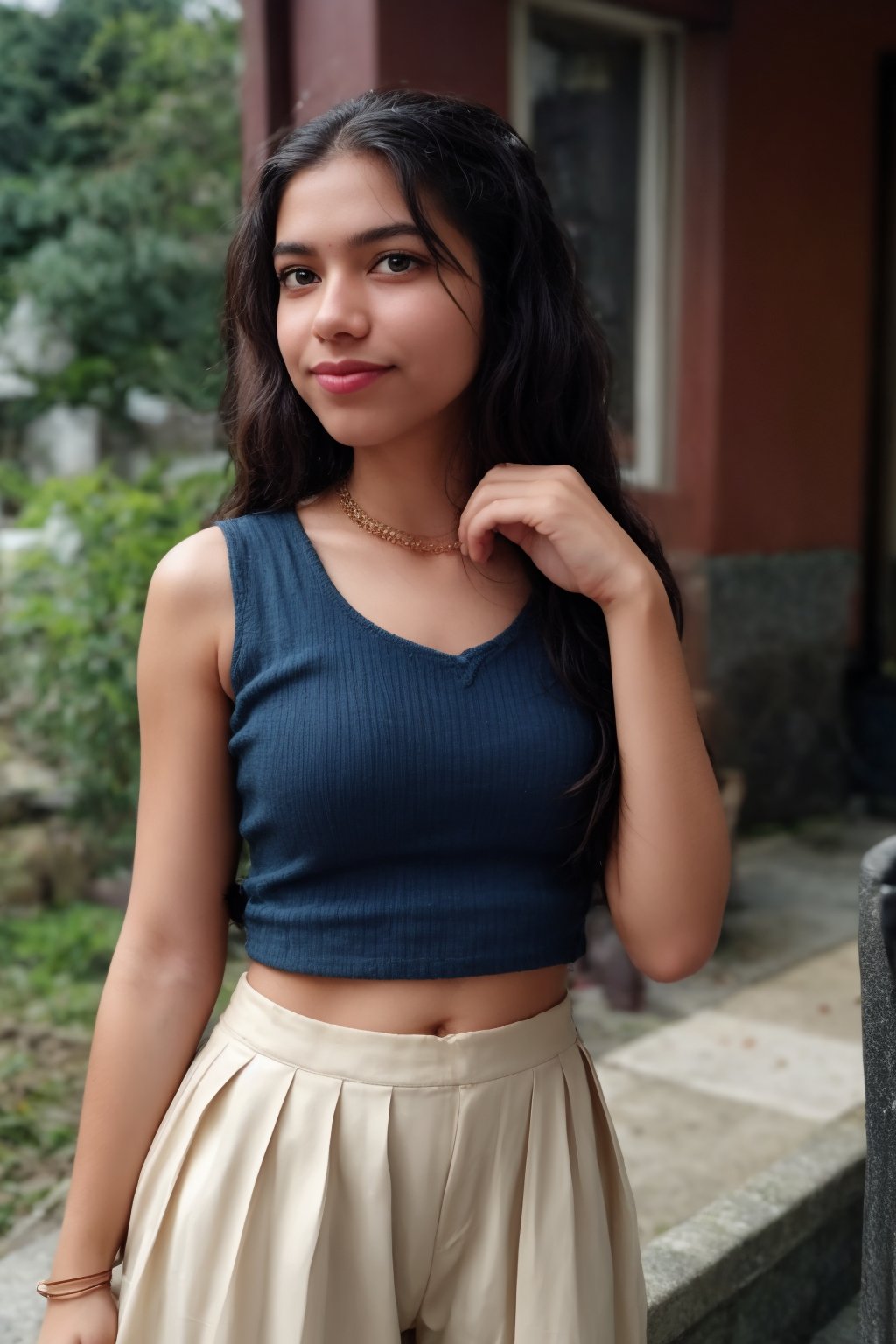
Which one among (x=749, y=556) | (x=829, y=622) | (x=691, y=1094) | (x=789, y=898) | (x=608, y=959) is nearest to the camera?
(x=691, y=1094)

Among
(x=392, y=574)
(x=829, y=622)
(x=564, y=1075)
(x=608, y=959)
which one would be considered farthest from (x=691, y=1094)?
(x=829, y=622)

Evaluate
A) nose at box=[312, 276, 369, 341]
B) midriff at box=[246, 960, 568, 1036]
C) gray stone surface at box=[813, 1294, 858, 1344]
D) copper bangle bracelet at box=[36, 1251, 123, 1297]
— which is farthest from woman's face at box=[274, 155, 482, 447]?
gray stone surface at box=[813, 1294, 858, 1344]

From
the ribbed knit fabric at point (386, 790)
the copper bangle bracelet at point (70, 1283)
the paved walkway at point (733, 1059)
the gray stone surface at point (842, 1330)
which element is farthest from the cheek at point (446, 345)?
the gray stone surface at point (842, 1330)

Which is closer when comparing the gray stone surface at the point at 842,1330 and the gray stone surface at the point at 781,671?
the gray stone surface at the point at 842,1330

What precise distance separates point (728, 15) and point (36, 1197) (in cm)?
455

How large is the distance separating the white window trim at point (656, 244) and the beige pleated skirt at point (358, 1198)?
156 inches

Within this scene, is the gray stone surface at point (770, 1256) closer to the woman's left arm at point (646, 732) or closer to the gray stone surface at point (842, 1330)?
the gray stone surface at point (842, 1330)

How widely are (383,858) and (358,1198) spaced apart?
0.31 metres

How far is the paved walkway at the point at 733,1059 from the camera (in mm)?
2922

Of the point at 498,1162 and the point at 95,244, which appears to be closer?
the point at 498,1162

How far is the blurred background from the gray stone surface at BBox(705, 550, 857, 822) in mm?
16

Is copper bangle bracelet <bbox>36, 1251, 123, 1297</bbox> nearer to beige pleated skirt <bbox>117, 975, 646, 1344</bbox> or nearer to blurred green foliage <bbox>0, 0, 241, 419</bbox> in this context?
beige pleated skirt <bbox>117, 975, 646, 1344</bbox>

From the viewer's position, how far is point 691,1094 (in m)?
3.43

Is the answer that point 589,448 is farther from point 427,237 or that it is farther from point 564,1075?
point 564,1075
